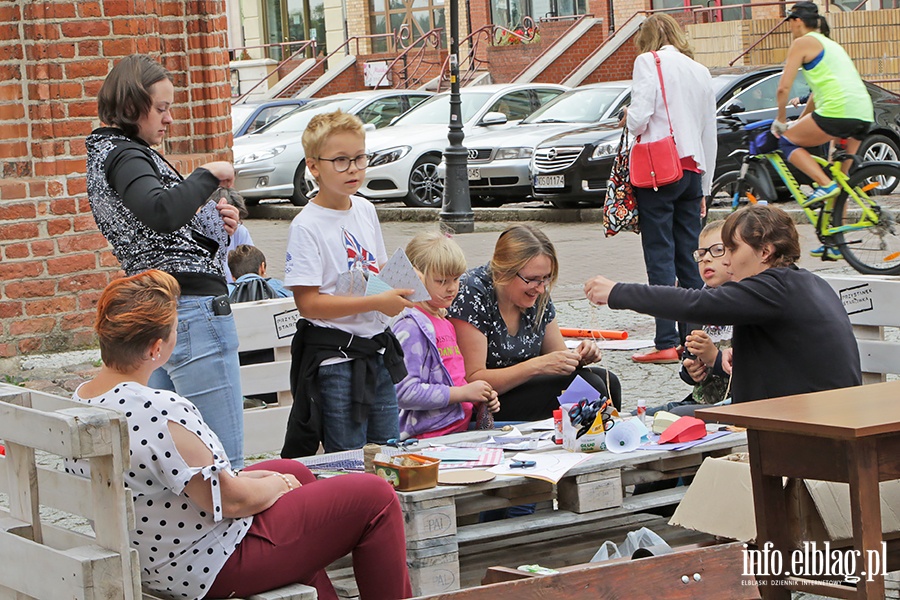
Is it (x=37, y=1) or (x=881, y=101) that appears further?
(x=881, y=101)

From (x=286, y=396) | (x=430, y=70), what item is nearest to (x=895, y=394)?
(x=286, y=396)

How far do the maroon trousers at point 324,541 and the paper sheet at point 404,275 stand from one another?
1033mm

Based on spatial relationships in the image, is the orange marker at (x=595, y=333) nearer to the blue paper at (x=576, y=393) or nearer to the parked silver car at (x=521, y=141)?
the blue paper at (x=576, y=393)

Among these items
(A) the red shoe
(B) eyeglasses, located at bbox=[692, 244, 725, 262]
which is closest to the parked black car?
(A) the red shoe

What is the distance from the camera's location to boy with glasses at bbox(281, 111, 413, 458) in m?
4.97

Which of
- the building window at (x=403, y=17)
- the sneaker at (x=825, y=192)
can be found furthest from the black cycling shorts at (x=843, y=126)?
the building window at (x=403, y=17)

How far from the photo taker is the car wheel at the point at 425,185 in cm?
1811

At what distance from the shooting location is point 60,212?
8258 mm

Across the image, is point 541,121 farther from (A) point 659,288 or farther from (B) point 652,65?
(A) point 659,288

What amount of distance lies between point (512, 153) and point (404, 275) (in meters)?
12.5

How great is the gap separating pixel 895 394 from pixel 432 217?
534 inches

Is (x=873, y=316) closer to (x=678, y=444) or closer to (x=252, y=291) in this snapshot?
(x=678, y=444)

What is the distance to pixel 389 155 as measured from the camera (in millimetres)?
17953

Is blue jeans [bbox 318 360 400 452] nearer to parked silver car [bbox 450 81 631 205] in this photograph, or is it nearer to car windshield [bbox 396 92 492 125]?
parked silver car [bbox 450 81 631 205]
